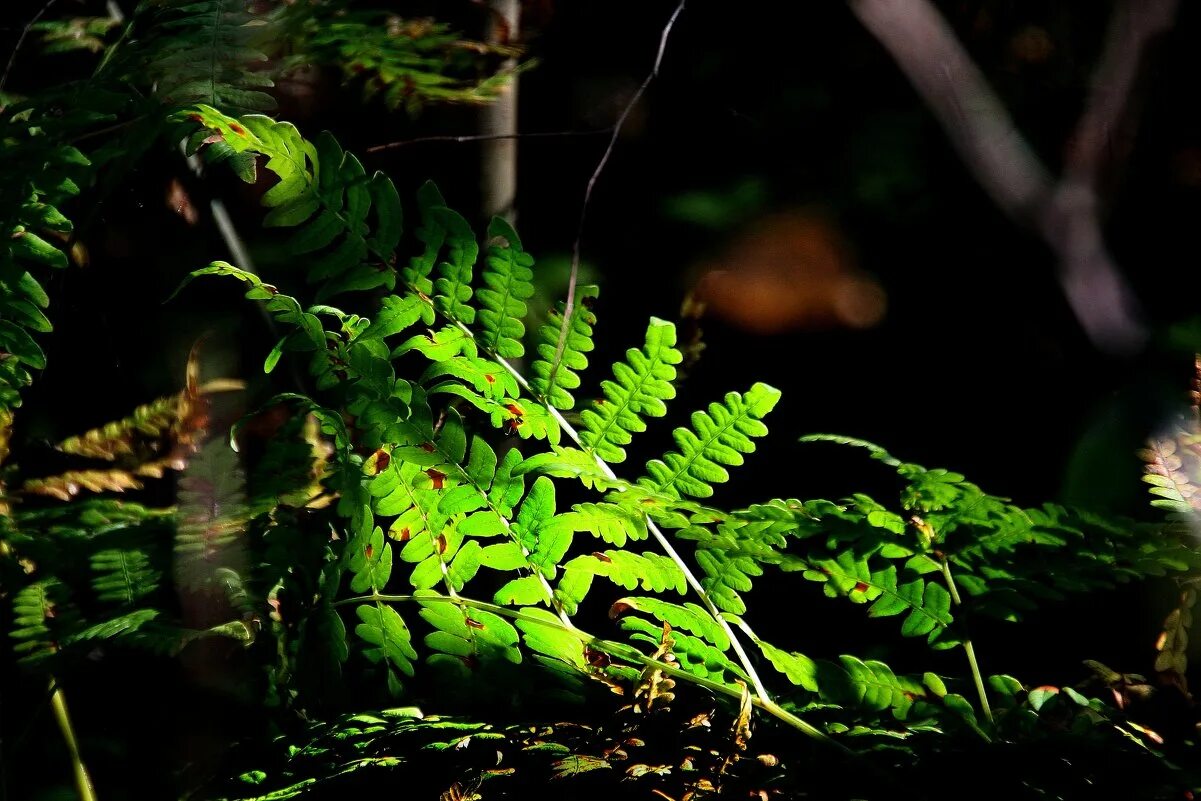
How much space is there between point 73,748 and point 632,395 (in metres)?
0.85

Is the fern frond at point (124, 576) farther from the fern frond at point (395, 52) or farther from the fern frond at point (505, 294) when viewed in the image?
the fern frond at point (395, 52)

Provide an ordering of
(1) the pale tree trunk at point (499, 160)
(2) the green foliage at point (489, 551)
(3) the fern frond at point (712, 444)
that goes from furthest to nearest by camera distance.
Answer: (1) the pale tree trunk at point (499, 160)
(3) the fern frond at point (712, 444)
(2) the green foliage at point (489, 551)

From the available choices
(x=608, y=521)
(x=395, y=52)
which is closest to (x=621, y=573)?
(x=608, y=521)

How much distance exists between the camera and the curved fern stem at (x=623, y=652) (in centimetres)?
81

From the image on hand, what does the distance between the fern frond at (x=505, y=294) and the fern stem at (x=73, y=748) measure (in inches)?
27.2

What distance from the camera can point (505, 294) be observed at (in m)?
0.95

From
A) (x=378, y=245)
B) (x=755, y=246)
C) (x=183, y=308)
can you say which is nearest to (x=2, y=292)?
(x=378, y=245)

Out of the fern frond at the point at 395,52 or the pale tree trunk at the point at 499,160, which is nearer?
the fern frond at the point at 395,52

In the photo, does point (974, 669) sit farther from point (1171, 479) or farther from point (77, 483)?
point (77, 483)

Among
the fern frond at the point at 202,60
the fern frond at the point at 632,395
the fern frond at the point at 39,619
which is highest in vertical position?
the fern frond at the point at 202,60

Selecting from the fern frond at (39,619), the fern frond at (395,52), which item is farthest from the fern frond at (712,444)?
the fern frond at (395,52)

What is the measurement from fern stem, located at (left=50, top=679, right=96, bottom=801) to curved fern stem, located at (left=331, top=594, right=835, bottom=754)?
50 centimetres

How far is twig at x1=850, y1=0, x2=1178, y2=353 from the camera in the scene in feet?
3.73

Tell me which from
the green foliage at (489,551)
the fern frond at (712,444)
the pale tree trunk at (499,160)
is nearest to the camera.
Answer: the green foliage at (489,551)
